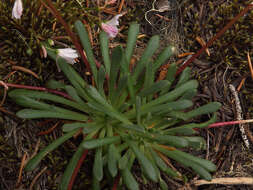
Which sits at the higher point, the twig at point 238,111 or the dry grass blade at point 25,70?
the dry grass blade at point 25,70

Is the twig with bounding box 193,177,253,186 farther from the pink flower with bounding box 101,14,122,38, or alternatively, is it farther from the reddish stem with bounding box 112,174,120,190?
the pink flower with bounding box 101,14,122,38

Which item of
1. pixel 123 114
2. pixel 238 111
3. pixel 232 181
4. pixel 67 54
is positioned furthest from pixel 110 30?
pixel 232 181

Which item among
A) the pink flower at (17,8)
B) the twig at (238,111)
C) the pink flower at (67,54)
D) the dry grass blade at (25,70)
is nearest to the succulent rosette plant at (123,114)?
the pink flower at (67,54)

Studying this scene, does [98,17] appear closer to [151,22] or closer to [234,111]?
[151,22]

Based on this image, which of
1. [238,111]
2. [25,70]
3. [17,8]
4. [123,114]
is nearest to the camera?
[17,8]

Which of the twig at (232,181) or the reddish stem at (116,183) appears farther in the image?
the twig at (232,181)

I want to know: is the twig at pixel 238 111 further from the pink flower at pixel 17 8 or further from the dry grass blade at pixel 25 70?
the pink flower at pixel 17 8

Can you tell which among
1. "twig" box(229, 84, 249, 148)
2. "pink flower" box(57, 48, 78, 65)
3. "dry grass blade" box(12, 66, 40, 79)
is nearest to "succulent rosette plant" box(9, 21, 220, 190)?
"pink flower" box(57, 48, 78, 65)

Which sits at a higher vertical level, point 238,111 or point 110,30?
point 110,30

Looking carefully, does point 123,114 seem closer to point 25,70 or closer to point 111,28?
point 111,28

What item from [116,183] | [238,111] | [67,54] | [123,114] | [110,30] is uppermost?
[110,30]
